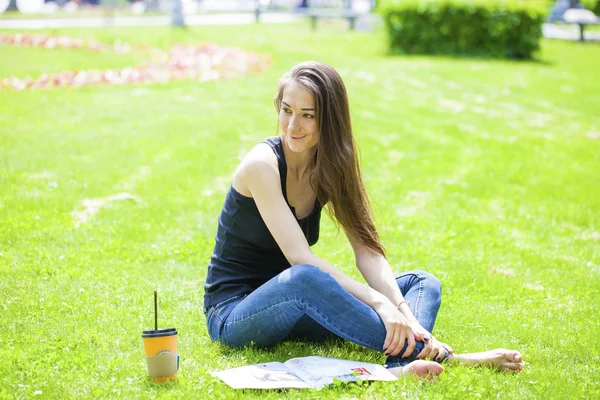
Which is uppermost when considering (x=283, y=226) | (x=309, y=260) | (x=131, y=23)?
(x=283, y=226)

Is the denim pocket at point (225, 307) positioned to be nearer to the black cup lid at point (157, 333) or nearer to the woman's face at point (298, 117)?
the black cup lid at point (157, 333)

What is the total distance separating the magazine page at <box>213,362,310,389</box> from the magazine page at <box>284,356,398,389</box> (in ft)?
0.14

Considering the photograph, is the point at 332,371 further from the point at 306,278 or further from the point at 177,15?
the point at 177,15

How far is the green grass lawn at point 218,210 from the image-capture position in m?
4.16

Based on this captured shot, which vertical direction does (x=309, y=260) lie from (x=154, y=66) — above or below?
above

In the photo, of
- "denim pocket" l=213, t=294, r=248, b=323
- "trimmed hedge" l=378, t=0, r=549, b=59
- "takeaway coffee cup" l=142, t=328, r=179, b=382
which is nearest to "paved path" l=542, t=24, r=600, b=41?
"trimmed hedge" l=378, t=0, r=549, b=59

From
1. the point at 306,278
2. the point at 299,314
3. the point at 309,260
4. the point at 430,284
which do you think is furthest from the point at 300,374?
the point at 430,284

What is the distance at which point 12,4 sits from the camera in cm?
2953

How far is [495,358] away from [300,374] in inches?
40.2

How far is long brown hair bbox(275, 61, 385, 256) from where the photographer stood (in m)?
4.14

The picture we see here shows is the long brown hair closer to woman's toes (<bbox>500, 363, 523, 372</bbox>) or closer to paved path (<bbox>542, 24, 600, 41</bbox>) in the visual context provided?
woman's toes (<bbox>500, 363, 523, 372</bbox>)

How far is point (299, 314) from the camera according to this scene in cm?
402

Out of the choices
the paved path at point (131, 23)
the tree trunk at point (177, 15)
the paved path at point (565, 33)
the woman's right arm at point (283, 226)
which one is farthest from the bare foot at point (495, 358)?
the paved path at point (565, 33)

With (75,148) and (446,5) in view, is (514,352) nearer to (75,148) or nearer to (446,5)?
(75,148)
